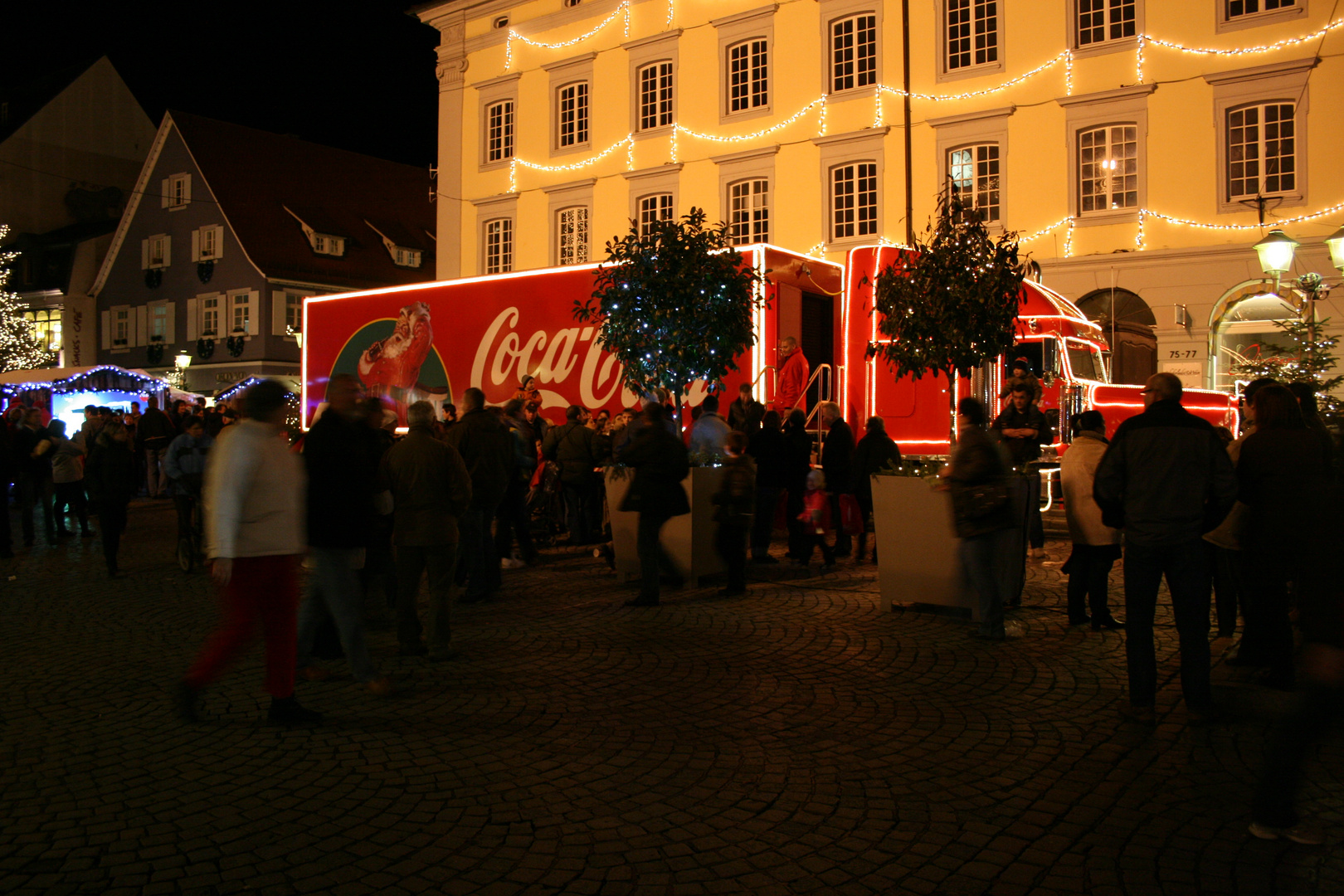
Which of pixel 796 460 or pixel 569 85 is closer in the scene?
pixel 796 460

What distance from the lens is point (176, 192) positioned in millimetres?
41781

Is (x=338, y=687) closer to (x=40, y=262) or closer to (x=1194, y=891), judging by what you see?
(x=1194, y=891)

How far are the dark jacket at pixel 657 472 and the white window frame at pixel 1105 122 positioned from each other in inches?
615

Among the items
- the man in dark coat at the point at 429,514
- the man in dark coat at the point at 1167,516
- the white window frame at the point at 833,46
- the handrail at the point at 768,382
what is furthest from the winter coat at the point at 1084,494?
the white window frame at the point at 833,46

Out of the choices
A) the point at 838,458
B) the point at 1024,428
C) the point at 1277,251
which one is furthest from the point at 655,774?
the point at 1277,251

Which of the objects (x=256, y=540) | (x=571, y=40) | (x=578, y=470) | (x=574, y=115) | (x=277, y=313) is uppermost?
(x=571, y=40)

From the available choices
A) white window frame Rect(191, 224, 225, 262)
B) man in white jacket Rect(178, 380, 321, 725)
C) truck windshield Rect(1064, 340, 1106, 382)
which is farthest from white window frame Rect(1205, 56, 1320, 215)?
white window frame Rect(191, 224, 225, 262)

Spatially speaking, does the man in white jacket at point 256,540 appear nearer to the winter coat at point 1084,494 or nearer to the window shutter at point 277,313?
the winter coat at point 1084,494

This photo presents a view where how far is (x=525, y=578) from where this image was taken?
10883mm

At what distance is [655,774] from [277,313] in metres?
37.8

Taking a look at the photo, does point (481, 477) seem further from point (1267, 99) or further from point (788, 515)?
point (1267, 99)

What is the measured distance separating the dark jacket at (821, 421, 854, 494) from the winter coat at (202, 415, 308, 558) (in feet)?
23.9

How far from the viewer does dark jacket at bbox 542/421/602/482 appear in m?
12.9

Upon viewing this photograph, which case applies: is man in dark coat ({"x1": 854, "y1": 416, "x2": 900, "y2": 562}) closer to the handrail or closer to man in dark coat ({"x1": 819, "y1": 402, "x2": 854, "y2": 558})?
man in dark coat ({"x1": 819, "y1": 402, "x2": 854, "y2": 558})
